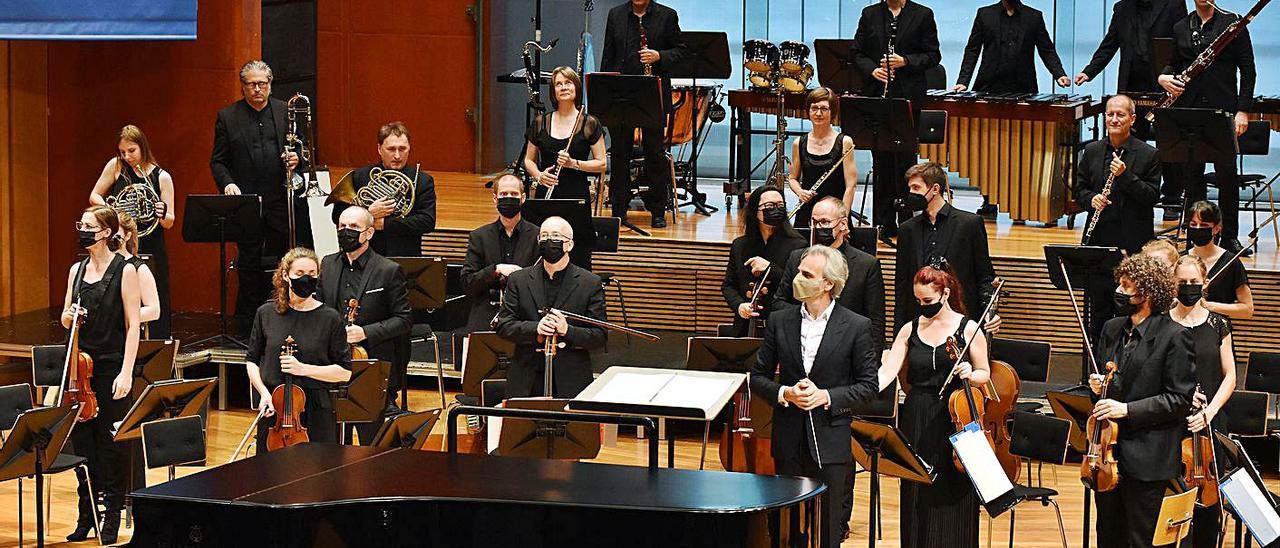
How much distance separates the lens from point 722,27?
44.3 ft

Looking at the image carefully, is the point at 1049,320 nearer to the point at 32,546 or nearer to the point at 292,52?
the point at 32,546

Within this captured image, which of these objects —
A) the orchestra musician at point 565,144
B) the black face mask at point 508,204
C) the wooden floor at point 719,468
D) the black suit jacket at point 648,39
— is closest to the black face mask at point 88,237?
the wooden floor at point 719,468

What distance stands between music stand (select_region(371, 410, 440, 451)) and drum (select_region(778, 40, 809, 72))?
200 inches

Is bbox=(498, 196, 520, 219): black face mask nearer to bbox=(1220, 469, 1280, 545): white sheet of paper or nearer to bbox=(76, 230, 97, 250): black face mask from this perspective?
bbox=(76, 230, 97, 250): black face mask

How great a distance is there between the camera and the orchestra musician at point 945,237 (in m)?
7.05

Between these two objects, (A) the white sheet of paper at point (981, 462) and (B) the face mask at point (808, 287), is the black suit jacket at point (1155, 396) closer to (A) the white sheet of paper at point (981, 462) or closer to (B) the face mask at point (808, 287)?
(A) the white sheet of paper at point (981, 462)

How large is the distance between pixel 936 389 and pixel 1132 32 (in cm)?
490

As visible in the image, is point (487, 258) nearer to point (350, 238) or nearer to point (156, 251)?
point (350, 238)

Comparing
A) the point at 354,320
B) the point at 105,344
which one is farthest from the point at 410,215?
the point at 105,344

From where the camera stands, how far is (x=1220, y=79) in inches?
354

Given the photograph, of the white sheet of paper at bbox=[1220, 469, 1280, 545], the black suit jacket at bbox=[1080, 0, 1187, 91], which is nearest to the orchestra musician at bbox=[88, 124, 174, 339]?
the white sheet of paper at bbox=[1220, 469, 1280, 545]

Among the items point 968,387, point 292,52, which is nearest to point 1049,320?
point 968,387

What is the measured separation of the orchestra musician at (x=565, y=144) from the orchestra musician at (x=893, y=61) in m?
1.82

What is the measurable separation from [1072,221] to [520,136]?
481 cm
